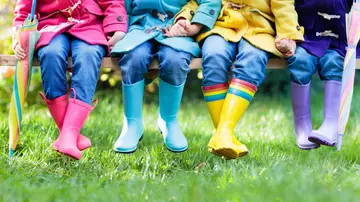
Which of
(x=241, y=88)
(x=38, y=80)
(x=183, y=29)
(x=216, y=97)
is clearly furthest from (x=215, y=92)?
(x=38, y=80)

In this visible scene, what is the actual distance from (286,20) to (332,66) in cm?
34

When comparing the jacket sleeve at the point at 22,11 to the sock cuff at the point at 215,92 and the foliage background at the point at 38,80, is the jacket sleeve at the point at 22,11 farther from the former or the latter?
the foliage background at the point at 38,80

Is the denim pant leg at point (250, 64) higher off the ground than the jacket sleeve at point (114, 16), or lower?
lower

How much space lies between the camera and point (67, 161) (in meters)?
3.34

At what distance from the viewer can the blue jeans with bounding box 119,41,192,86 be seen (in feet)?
10.2

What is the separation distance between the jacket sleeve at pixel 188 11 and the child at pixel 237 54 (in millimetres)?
142

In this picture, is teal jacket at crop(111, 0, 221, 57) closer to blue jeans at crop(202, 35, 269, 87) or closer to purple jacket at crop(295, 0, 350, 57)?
blue jeans at crop(202, 35, 269, 87)

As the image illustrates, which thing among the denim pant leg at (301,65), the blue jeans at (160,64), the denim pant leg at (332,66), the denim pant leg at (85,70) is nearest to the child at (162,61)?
the blue jeans at (160,64)

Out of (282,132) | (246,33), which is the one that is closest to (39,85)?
(282,132)

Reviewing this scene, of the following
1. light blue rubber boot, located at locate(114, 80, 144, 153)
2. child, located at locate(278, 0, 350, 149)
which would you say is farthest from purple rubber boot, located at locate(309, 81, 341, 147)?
light blue rubber boot, located at locate(114, 80, 144, 153)

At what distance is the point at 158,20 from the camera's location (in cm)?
342

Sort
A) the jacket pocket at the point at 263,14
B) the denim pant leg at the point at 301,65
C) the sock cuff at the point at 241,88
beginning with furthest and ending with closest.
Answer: the jacket pocket at the point at 263,14, the denim pant leg at the point at 301,65, the sock cuff at the point at 241,88

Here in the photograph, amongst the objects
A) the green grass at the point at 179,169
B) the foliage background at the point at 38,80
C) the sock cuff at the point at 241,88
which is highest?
the sock cuff at the point at 241,88

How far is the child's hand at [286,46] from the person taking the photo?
125 inches
